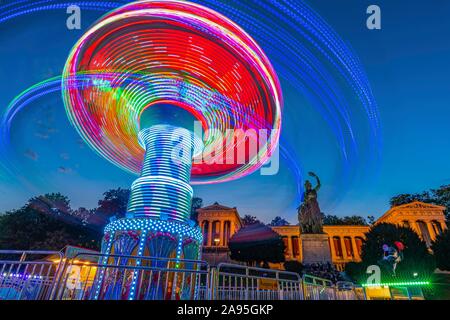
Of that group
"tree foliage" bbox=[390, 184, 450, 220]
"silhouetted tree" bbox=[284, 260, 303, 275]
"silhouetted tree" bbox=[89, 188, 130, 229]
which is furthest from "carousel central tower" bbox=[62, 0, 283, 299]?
"tree foliage" bbox=[390, 184, 450, 220]

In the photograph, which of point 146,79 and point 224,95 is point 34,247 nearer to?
point 146,79

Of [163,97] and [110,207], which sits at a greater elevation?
[110,207]

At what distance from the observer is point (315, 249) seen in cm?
1984

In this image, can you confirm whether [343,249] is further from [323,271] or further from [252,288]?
[252,288]

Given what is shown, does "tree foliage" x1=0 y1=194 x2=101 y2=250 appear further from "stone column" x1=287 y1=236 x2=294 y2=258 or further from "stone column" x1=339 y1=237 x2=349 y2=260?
"stone column" x1=339 y1=237 x2=349 y2=260

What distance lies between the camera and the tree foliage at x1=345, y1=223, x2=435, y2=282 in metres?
17.9

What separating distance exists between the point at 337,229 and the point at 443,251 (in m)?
30.4

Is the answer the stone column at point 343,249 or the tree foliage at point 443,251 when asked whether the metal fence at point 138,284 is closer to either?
the tree foliage at point 443,251

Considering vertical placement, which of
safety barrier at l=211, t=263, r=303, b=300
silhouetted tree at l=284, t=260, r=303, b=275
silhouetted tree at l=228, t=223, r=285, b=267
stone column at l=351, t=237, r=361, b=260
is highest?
stone column at l=351, t=237, r=361, b=260

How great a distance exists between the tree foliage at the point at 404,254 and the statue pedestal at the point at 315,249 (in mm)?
3331

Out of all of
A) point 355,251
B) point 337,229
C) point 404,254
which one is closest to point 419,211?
point 355,251

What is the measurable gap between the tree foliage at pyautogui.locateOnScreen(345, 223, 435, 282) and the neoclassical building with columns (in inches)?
970

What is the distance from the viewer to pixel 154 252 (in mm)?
11875
